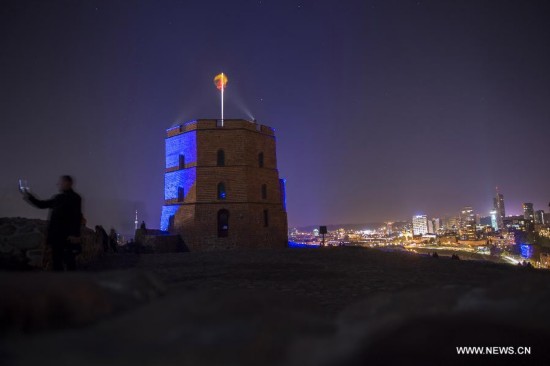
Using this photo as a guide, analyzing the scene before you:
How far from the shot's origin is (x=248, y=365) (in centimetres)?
114

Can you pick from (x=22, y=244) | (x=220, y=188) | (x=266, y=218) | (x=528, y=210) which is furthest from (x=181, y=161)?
(x=528, y=210)

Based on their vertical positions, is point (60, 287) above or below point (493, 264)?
above

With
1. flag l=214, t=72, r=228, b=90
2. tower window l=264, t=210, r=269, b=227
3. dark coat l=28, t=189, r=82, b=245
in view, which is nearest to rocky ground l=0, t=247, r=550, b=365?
dark coat l=28, t=189, r=82, b=245

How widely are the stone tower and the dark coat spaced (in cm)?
1723

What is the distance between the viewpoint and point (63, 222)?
477 cm

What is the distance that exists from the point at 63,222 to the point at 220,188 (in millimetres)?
18362

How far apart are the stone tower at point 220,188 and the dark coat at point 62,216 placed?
56.5 ft

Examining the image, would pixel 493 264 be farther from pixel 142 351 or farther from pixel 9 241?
pixel 9 241

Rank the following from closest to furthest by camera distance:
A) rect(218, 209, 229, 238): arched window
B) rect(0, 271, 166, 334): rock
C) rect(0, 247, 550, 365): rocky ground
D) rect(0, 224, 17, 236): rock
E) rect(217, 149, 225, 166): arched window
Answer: rect(0, 247, 550, 365): rocky ground
rect(0, 271, 166, 334): rock
rect(0, 224, 17, 236): rock
rect(218, 209, 229, 238): arched window
rect(217, 149, 225, 166): arched window

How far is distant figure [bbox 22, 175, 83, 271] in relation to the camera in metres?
4.70

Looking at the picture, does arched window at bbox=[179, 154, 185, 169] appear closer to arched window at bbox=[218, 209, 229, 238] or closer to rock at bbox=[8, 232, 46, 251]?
arched window at bbox=[218, 209, 229, 238]

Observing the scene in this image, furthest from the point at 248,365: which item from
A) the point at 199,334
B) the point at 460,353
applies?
the point at 460,353

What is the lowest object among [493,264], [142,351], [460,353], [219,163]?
[493,264]

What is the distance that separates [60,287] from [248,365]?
903 millimetres
